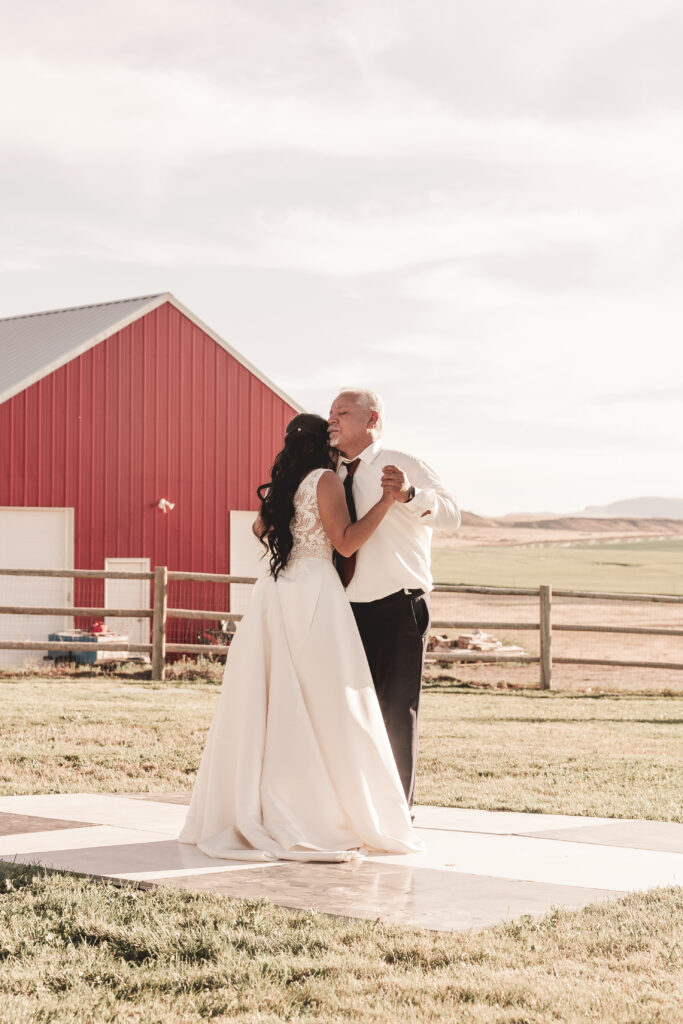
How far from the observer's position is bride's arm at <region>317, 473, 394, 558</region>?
5.44 m

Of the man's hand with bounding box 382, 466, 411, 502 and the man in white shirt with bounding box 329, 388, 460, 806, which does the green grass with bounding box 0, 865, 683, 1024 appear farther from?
the man's hand with bounding box 382, 466, 411, 502

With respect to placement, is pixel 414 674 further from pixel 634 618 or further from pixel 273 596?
pixel 634 618

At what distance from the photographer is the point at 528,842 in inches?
222

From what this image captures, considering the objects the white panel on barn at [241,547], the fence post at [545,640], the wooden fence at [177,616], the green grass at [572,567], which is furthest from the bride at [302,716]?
the green grass at [572,567]

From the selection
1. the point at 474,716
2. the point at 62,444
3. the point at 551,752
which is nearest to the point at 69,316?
the point at 62,444

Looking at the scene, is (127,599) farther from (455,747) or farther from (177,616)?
(455,747)

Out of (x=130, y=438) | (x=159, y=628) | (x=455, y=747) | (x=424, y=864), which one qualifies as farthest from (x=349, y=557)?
(x=130, y=438)

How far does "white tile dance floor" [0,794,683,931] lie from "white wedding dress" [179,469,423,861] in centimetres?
15

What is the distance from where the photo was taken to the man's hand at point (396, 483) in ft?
17.6

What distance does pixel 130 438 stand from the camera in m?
20.3

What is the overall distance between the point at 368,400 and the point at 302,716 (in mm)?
1342

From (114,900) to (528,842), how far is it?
200 centimetres

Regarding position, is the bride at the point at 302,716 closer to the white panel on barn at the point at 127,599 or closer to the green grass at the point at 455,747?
the green grass at the point at 455,747

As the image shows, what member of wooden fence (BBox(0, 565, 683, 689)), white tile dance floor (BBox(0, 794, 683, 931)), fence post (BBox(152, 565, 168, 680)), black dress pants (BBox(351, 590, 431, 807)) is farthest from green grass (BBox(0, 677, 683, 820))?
black dress pants (BBox(351, 590, 431, 807))
